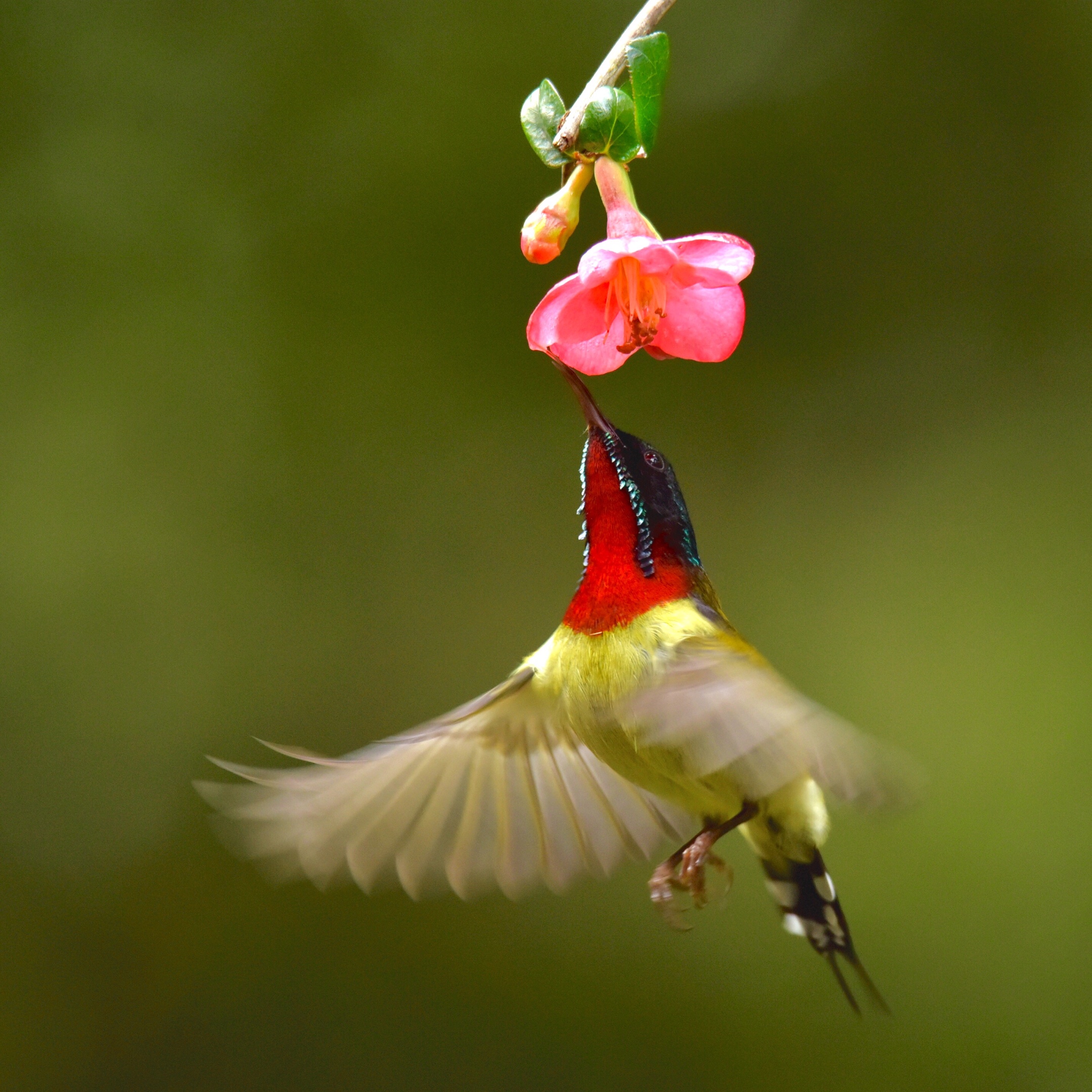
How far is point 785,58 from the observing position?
10.8ft

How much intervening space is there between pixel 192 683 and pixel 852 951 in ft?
7.29

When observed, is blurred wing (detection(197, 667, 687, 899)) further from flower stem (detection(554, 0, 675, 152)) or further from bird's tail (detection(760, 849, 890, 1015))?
flower stem (detection(554, 0, 675, 152))

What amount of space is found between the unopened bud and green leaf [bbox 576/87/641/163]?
1.5 inches

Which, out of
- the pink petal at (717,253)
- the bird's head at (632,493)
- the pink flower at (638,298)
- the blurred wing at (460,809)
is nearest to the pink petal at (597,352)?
the pink flower at (638,298)

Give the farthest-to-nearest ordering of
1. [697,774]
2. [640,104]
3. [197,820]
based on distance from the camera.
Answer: [197,820]
[697,774]
[640,104]

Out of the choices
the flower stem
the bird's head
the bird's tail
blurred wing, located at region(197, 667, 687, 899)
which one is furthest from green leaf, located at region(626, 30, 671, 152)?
the bird's tail

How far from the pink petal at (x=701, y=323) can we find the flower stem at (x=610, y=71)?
17 cm

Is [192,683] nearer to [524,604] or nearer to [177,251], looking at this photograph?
[524,604]

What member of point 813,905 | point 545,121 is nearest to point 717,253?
point 545,121

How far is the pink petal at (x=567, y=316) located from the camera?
3.22 ft

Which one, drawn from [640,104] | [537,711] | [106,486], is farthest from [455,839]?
[106,486]

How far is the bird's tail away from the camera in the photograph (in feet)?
5.57

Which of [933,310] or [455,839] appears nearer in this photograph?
[455,839]

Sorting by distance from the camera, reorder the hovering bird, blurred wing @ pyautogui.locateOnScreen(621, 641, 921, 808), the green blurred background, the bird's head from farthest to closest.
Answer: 1. the green blurred background
2. the bird's head
3. the hovering bird
4. blurred wing @ pyautogui.locateOnScreen(621, 641, 921, 808)
